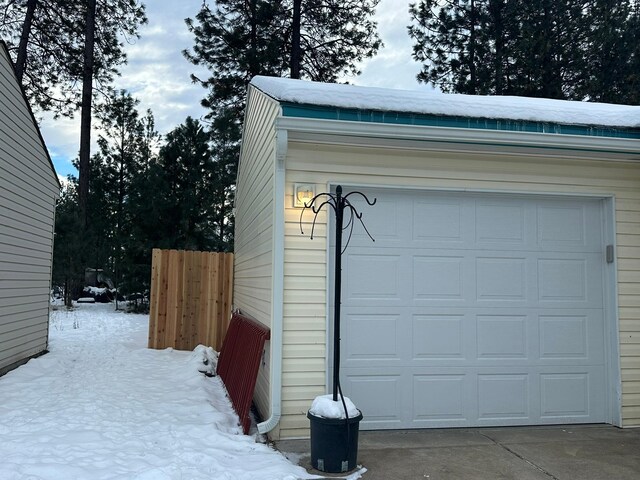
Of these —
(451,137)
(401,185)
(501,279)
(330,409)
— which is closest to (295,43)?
(401,185)

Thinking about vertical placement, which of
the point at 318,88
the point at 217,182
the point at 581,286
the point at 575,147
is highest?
the point at 217,182

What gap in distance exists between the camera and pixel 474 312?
4.97m

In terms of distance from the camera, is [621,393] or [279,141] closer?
[279,141]

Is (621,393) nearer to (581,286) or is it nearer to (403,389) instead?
(581,286)

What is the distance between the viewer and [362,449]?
425 cm

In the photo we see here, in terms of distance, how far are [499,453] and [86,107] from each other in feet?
59.3

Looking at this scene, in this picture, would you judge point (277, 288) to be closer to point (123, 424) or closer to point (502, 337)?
Answer: point (123, 424)

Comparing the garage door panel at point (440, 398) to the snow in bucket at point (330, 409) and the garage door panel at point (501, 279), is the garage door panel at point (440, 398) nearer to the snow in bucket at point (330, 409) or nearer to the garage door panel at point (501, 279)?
the garage door panel at point (501, 279)

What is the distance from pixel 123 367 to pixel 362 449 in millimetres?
4575

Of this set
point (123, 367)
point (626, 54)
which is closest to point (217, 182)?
point (123, 367)

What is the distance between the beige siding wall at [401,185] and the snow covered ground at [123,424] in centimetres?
78

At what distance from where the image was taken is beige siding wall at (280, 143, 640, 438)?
14.8 feet

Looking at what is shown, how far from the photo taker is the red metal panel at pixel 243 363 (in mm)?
4754

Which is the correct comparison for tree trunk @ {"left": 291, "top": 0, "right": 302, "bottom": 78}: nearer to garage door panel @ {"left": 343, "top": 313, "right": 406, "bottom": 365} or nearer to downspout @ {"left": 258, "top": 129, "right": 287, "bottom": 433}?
downspout @ {"left": 258, "top": 129, "right": 287, "bottom": 433}
